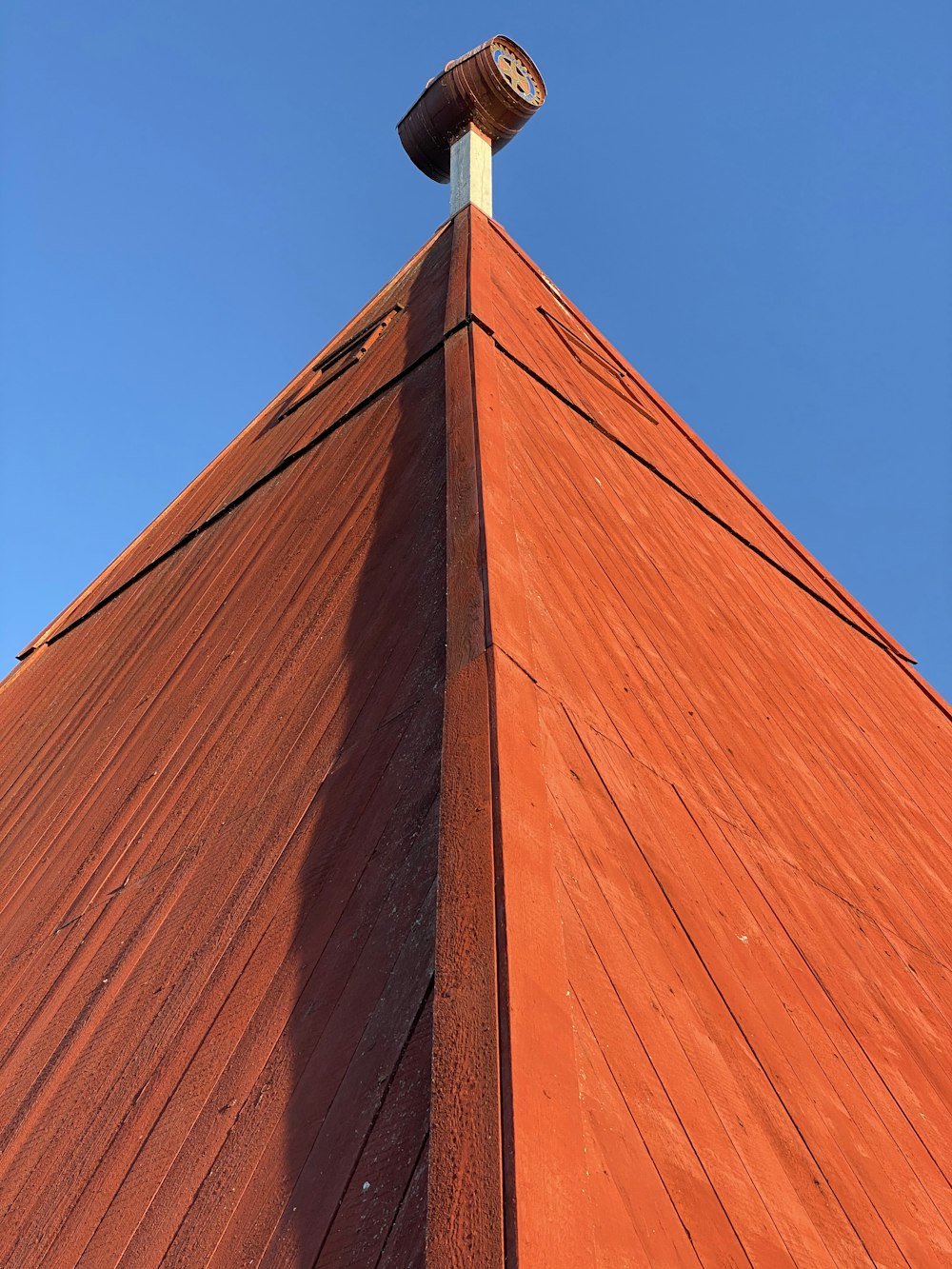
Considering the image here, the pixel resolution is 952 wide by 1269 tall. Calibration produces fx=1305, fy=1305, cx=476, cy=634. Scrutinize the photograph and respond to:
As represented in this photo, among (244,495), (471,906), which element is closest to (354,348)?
(244,495)

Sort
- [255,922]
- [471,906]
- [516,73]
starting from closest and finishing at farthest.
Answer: [471,906] < [255,922] < [516,73]

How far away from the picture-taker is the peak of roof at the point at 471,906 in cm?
216

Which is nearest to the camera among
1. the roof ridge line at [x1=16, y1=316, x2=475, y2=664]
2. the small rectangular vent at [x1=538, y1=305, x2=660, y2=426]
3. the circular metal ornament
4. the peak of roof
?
the peak of roof

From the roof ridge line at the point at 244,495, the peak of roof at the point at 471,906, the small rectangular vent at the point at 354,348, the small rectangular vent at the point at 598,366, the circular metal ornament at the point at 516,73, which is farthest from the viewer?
the circular metal ornament at the point at 516,73

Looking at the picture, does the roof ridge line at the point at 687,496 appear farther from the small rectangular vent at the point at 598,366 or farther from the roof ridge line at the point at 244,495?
the small rectangular vent at the point at 598,366

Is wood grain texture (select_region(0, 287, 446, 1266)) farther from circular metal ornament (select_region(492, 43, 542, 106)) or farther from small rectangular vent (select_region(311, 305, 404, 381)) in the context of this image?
circular metal ornament (select_region(492, 43, 542, 106))

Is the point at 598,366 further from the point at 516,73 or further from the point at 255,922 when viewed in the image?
the point at 255,922

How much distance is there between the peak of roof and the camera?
85.2 inches

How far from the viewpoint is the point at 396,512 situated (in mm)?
4422

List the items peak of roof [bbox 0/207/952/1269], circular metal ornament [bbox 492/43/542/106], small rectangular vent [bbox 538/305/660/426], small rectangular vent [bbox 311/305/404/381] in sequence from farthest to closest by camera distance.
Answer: circular metal ornament [bbox 492/43/542/106]
small rectangular vent [bbox 538/305/660/426]
small rectangular vent [bbox 311/305/404/381]
peak of roof [bbox 0/207/952/1269]

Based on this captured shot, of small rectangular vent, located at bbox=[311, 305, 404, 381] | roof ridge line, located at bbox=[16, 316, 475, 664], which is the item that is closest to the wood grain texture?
roof ridge line, located at bbox=[16, 316, 475, 664]

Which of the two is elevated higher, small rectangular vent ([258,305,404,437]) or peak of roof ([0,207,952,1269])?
small rectangular vent ([258,305,404,437])

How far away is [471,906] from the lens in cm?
234

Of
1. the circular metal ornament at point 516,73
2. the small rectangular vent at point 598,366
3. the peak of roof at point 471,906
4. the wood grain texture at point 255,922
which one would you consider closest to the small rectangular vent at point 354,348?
the small rectangular vent at point 598,366
